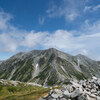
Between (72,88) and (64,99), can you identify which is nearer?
(64,99)

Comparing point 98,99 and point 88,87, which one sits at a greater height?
point 88,87

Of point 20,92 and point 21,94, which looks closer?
point 21,94

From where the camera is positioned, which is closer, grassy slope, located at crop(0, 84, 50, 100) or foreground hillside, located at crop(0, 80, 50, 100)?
grassy slope, located at crop(0, 84, 50, 100)

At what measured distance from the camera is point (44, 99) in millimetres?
33219

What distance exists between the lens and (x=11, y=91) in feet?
336

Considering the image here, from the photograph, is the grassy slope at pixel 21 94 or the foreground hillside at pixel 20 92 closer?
the grassy slope at pixel 21 94

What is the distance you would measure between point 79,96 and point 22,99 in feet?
107

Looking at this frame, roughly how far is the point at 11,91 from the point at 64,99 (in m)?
84.3

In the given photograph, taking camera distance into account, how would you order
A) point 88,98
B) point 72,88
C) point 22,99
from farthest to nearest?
point 22,99, point 72,88, point 88,98

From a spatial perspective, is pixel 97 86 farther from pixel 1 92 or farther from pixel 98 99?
pixel 1 92

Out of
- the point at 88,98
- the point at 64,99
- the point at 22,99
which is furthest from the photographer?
the point at 22,99

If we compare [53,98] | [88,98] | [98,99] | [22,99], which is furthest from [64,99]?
[22,99]

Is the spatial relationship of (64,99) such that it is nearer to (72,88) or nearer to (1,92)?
(72,88)

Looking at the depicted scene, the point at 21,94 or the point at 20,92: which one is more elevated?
the point at 20,92
